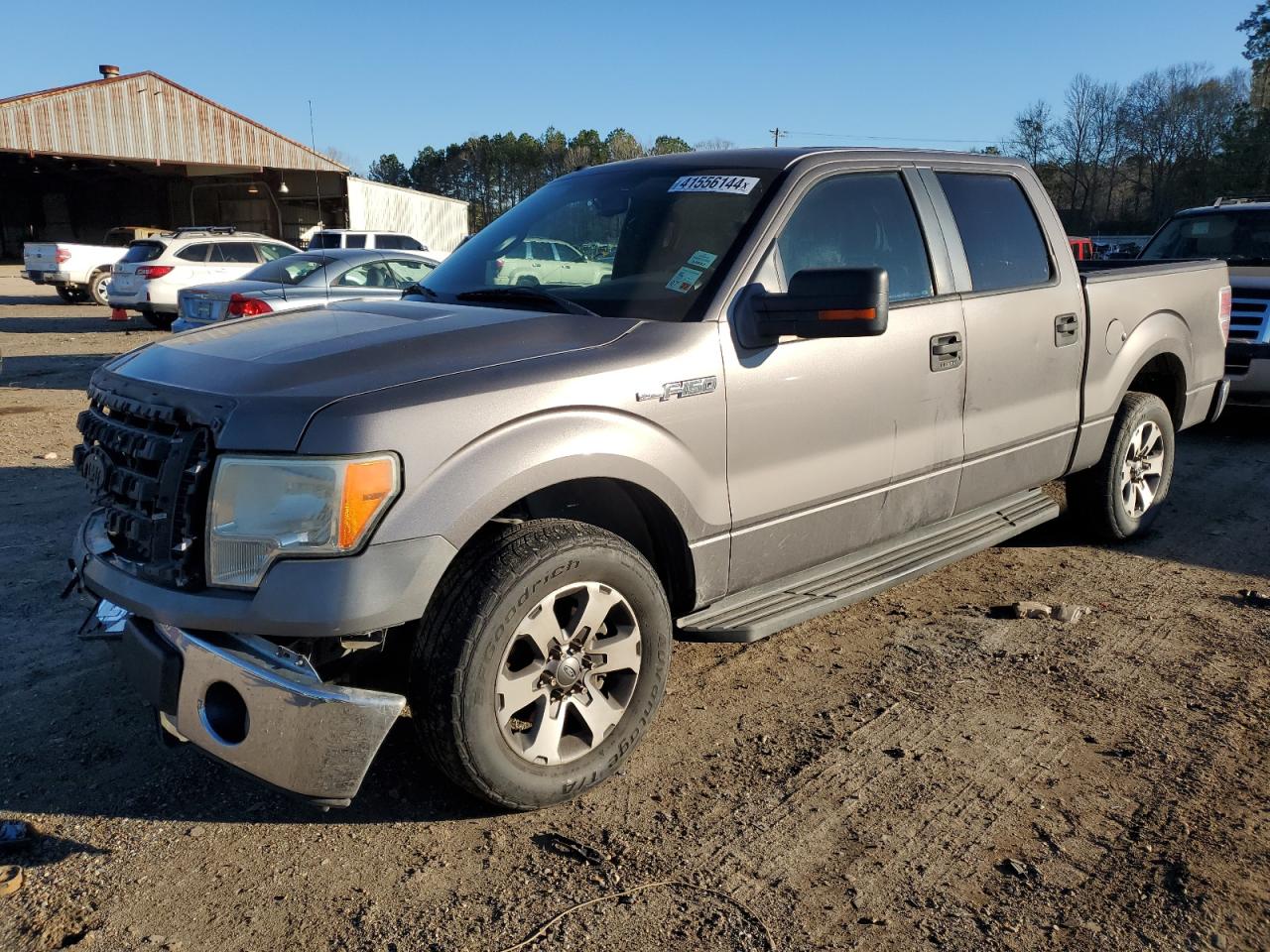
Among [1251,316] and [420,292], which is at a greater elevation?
[420,292]

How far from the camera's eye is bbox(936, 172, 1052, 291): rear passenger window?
14.6 ft

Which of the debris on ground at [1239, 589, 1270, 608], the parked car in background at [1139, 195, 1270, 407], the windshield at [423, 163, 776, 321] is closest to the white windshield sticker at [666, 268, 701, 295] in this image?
the windshield at [423, 163, 776, 321]

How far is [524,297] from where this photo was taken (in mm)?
3715

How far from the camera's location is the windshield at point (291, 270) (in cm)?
1187

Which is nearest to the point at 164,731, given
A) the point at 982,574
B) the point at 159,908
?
the point at 159,908

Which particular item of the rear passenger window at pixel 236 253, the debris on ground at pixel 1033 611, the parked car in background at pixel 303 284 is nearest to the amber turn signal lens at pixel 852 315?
the debris on ground at pixel 1033 611

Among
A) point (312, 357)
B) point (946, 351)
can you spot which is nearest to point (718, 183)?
point (946, 351)

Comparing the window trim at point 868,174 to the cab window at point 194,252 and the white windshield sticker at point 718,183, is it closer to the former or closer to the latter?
the white windshield sticker at point 718,183

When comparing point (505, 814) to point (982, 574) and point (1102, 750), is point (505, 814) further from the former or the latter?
point (982, 574)

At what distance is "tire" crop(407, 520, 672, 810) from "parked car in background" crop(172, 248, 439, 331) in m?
6.85

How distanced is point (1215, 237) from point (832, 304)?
8133 millimetres

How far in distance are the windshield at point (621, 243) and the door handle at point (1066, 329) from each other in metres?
1.83

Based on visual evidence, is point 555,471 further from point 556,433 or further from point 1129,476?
point 1129,476

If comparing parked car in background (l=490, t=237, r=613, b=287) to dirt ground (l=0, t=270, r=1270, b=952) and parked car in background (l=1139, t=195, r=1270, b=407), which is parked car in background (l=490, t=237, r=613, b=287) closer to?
dirt ground (l=0, t=270, r=1270, b=952)
